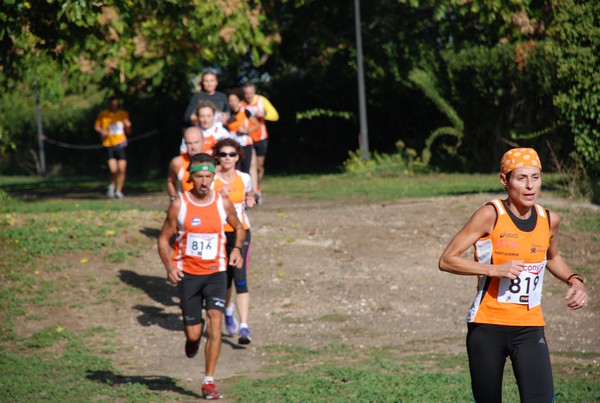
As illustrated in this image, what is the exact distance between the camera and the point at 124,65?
74.3 ft

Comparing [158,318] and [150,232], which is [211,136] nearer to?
[158,318]

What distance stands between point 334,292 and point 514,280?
21.1 feet

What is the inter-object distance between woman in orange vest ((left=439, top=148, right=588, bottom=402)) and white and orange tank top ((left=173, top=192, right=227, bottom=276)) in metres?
3.06

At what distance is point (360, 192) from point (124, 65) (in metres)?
7.05

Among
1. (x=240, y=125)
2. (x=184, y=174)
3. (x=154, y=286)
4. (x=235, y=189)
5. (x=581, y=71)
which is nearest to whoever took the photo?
(x=235, y=189)

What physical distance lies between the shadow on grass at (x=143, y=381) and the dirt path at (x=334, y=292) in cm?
16

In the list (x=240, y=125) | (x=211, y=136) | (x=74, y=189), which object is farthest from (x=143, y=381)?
(x=74, y=189)

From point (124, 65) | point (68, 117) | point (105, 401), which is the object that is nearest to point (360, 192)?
point (124, 65)

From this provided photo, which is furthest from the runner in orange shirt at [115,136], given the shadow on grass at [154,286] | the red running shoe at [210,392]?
the red running shoe at [210,392]

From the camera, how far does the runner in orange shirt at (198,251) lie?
8.27m

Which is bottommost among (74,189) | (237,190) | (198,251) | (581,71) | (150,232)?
(74,189)

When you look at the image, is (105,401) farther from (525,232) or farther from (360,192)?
(360,192)

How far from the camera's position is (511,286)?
18.5ft

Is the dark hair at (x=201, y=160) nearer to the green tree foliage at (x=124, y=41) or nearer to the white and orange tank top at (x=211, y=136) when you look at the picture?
the white and orange tank top at (x=211, y=136)
